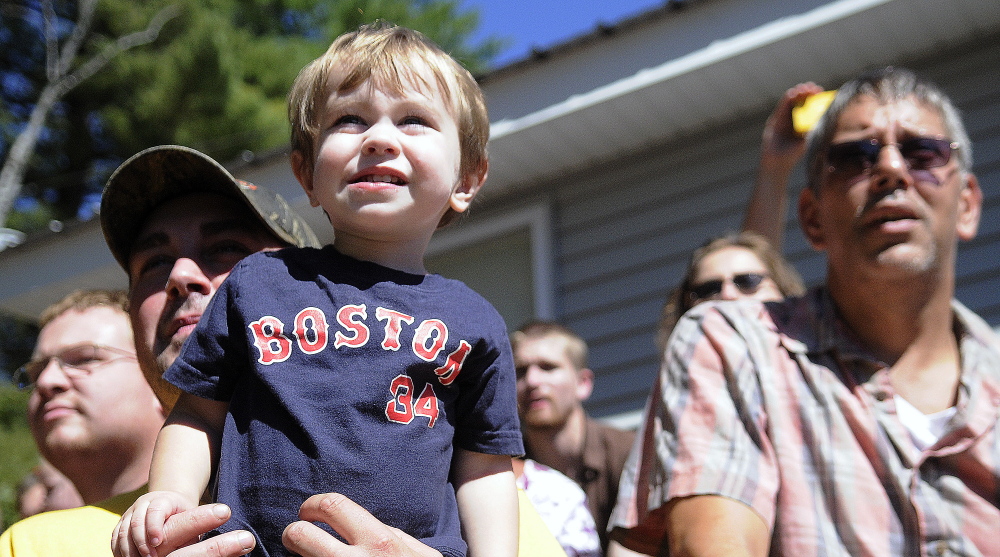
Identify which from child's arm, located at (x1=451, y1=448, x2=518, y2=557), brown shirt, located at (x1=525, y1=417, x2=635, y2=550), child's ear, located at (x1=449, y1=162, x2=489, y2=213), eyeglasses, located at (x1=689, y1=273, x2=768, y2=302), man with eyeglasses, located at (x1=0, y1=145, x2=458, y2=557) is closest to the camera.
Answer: child's arm, located at (x1=451, y1=448, x2=518, y2=557)

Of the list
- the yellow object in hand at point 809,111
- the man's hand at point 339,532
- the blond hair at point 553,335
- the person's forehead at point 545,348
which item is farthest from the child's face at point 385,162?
the blond hair at point 553,335

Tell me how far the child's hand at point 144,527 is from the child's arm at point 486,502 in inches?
20.6

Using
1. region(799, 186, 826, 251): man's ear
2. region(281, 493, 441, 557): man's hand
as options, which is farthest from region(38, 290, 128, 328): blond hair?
region(799, 186, 826, 251): man's ear

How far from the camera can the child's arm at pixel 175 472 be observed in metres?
1.58

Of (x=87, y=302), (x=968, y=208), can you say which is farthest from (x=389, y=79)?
(x=968, y=208)

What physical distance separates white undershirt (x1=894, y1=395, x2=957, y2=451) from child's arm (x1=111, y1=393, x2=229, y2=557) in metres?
1.74

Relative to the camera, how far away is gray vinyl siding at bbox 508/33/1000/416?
22.2 ft

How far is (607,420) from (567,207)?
1.54m

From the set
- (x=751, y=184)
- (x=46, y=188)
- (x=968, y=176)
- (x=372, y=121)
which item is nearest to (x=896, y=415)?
(x=968, y=176)

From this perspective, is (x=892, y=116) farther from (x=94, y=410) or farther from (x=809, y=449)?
(x=94, y=410)

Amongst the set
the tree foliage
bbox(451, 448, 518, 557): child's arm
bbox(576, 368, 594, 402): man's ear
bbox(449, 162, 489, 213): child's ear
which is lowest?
bbox(451, 448, 518, 557): child's arm

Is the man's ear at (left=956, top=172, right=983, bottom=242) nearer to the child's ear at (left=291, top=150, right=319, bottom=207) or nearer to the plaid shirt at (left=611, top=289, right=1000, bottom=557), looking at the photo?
the plaid shirt at (left=611, top=289, right=1000, bottom=557)

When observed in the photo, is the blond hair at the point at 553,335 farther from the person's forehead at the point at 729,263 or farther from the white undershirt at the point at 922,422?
the white undershirt at the point at 922,422

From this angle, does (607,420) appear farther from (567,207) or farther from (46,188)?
(46,188)
